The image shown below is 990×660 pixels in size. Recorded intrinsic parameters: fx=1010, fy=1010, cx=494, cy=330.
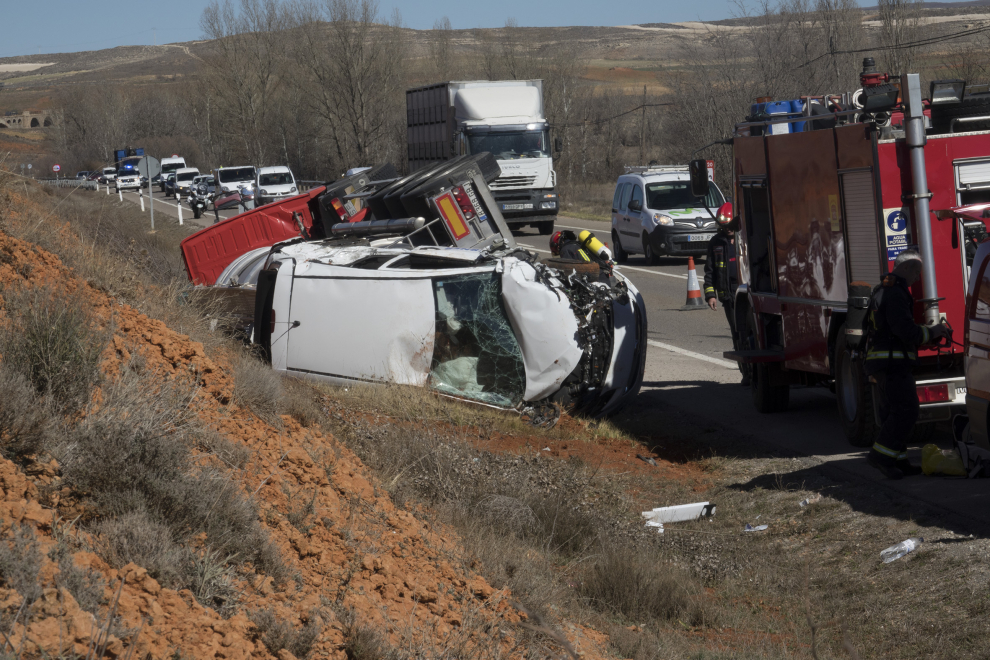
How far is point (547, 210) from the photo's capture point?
29750 mm

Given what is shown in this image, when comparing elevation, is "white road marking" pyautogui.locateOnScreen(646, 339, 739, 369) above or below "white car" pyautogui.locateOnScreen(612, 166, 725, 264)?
below

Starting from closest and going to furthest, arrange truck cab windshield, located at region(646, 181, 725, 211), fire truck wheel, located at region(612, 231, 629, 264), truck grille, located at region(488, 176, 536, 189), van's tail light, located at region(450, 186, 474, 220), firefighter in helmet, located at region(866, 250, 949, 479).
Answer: firefighter in helmet, located at region(866, 250, 949, 479)
van's tail light, located at region(450, 186, 474, 220)
truck cab windshield, located at region(646, 181, 725, 211)
fire truck wheel, located at region(612, 231, 629, 264)
truck grille, located at region(488, 176, 536, 189)

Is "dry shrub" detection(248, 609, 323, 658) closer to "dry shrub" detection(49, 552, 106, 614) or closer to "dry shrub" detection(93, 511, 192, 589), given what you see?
"dry shrub" detection(93, 511, 192, 589)

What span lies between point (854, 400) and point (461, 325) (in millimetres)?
3157

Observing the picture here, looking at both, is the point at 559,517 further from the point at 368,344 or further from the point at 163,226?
the point at 163,226

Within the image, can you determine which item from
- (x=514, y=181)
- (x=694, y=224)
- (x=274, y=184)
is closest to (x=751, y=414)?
(x=694, y=224)

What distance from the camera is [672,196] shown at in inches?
853

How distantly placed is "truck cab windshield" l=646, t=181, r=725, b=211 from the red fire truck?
12.1 meters

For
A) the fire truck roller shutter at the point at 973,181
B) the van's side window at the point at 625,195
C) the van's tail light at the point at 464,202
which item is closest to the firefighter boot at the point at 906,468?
the fire truck roller shutter at the point at 973,181

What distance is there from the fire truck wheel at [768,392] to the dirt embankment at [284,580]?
4935 millimetres

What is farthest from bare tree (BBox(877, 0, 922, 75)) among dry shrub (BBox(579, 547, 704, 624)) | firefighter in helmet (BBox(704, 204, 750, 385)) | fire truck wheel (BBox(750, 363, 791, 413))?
dry shrub (BBox(579, 547, 704, 624))

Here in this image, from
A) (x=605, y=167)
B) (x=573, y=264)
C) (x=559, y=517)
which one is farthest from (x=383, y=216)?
(x=605, y=167)

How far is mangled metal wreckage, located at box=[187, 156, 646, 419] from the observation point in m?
8.20

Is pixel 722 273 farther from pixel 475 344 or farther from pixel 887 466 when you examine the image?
pixel 887 466
